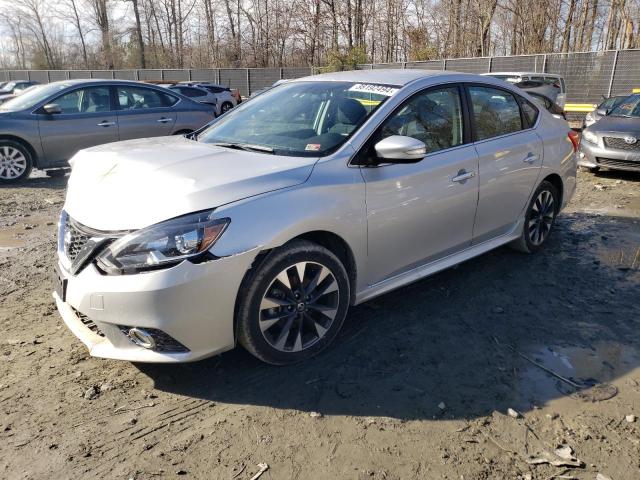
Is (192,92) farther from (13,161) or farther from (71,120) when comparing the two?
(13,161)

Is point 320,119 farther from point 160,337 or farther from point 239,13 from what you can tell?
point 239,13

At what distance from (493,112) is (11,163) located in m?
7.41

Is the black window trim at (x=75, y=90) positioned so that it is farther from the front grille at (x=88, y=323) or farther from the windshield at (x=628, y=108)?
the windshield at (x=628, y=108)

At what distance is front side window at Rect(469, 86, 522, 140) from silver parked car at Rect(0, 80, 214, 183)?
6.37 m

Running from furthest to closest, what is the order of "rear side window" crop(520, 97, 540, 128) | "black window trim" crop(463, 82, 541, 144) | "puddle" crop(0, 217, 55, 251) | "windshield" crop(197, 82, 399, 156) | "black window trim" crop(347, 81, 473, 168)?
"puddle" crop(0, 217, 55, 251)
"rear side window" crop(520, 97, 540, 128)
"black window trim" crop(463, 82, 541, 144)
"windshield" crop(197, 82, 399, 156)
"black window trim" crop(347, 81, 473, 168)

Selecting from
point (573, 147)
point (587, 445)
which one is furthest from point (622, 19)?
point (587, 445)

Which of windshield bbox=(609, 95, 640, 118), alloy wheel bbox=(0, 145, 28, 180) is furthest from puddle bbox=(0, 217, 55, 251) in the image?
windshield bbox=(609, 95, 640, 118)

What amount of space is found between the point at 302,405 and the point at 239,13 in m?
43.0

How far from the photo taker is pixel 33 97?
8695mm

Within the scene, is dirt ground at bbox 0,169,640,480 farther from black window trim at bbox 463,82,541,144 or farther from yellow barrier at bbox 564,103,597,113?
yellow barrier at bbox 564,103,597,113

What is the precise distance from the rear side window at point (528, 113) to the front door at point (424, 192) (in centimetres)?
100

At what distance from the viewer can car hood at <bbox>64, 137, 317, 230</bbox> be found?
2.80 m

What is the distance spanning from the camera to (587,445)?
105 inches

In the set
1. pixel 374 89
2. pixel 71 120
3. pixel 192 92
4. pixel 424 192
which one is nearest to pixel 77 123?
pixel 71 120
